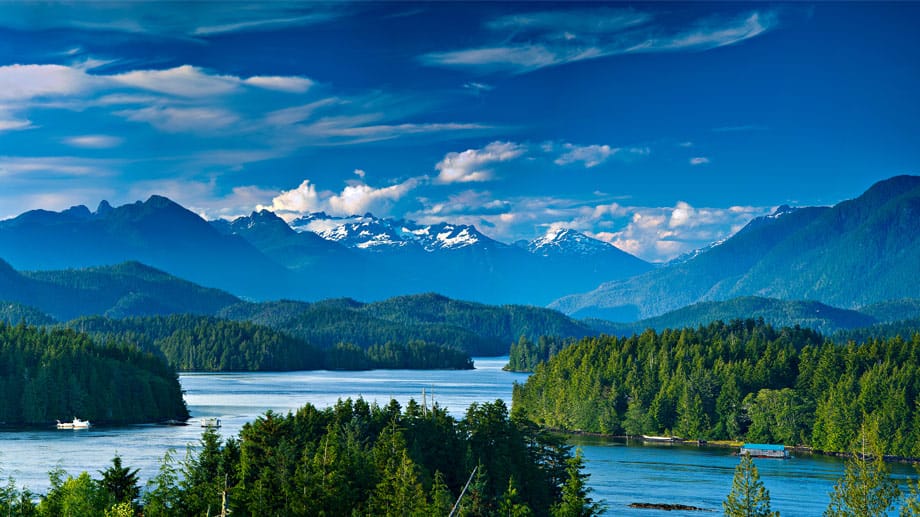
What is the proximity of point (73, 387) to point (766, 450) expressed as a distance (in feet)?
368

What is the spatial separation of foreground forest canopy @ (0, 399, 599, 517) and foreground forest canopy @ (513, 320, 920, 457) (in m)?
72.5

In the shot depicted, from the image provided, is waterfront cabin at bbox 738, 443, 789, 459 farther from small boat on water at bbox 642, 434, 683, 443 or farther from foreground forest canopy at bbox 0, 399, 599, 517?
foreground forest canopy at bbox 0, 399, 599, 517

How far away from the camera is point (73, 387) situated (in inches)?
7288

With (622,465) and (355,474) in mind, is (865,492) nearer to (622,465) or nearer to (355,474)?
(355,474)

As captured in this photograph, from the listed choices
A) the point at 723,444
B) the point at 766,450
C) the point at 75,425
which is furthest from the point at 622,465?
the point at 75,425

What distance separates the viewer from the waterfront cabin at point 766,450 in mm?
157750

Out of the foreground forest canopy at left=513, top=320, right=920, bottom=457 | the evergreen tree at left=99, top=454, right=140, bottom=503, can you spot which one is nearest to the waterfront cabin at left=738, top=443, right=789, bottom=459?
the foreground forest canopy at left=513, top=320, right=920, bottom=457

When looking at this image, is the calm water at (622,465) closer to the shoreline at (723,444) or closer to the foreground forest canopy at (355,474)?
the shoreline at (723,444)

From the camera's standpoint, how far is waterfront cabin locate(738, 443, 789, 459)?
158 metres

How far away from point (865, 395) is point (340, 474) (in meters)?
109

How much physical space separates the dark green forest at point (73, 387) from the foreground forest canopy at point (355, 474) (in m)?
88.3

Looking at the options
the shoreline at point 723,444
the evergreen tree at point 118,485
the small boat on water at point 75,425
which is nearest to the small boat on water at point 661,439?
the shoreline at point 723,444

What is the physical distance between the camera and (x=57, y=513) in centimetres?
7381

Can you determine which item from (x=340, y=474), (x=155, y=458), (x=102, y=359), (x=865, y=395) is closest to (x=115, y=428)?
(x=102, y=359)
